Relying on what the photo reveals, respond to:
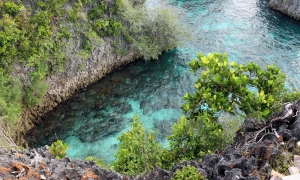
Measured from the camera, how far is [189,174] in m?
10.2

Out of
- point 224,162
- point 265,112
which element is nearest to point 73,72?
point 265,112

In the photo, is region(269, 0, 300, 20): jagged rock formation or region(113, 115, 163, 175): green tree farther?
region(269, 0, 300, 20): jagged rock formation

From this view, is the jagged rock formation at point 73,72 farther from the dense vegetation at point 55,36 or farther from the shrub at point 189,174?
the shrub at point 189,174

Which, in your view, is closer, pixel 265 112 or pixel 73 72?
pixel 265 112

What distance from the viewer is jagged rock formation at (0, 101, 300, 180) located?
10.4m

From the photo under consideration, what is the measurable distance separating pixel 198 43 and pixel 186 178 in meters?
25.3

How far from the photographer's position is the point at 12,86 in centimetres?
2338

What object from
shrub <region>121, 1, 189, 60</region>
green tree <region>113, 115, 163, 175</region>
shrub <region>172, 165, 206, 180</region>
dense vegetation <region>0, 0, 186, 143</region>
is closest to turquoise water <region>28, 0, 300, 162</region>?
shrub <region>121, 1, 189, 60</region>

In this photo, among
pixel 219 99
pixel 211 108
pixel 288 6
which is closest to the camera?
pixel 219 99

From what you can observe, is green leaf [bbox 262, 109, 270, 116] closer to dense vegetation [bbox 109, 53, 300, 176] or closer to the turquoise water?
dense vegetation [bbox 109, 53, 300, 176]

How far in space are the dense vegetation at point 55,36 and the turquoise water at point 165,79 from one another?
2268 mm

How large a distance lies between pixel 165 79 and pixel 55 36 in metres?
11.4

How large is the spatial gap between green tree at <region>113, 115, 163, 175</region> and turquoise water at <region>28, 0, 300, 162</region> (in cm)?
812

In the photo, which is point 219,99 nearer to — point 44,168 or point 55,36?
point 44,168
